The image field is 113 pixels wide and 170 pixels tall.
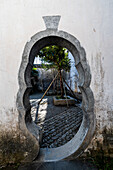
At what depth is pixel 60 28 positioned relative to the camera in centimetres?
163

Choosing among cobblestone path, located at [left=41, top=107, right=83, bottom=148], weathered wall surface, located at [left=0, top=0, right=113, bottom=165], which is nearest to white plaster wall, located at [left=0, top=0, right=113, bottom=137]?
weathered wall surface, located at [left=0, top=0, right=113, bottom=165]

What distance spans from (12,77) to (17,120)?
792 millimetres

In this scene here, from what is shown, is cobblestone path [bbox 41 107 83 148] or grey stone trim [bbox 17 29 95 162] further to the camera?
cobblestone path [bbox 41 107 83 148]

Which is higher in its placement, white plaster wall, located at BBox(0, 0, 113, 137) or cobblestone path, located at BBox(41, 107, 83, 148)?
white plaster wall, located at BBox(0, 0, 113, 137)

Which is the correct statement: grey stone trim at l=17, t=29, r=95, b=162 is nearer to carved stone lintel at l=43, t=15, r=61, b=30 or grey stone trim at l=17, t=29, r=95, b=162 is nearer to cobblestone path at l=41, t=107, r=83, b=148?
carved stone lintel at l=43, t=15, r=61, b=30

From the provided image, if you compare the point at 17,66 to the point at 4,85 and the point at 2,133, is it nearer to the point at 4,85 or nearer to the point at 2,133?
the point at 4,85

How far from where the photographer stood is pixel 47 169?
151cm

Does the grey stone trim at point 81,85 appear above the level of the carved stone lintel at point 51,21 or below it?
below

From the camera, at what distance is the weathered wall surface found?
5.24 feet

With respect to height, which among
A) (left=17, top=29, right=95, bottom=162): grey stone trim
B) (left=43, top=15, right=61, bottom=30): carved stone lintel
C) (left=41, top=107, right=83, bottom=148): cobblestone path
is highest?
(left=43, top=15, right=61, bottom=30): carved stone lintel

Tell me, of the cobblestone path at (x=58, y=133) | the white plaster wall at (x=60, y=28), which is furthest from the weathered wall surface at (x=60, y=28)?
the cobblestone path at (x=58, y=133)

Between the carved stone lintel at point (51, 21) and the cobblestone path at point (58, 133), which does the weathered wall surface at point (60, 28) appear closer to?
the carved stone lintel at point (51, 21)

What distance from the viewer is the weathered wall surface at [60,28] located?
1596 mm

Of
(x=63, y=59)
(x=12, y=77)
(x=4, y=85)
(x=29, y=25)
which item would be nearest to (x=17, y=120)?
(x=4, y=85)
